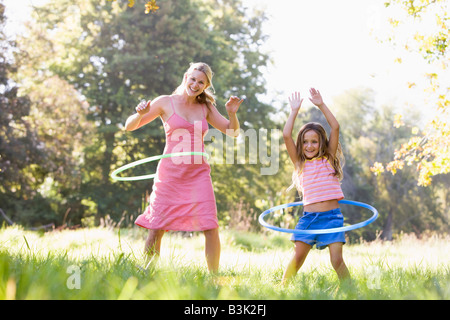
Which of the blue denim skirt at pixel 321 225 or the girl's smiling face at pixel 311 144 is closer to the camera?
the blue denim skirt at pixel 321 225

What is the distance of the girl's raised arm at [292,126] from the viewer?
151 inches

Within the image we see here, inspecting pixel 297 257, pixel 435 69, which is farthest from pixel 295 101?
pixel 435 69

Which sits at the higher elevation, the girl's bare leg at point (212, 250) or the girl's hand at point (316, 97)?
the girl's hand at point (316, 97)

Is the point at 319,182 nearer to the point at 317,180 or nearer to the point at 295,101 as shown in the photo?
the point at 317,180

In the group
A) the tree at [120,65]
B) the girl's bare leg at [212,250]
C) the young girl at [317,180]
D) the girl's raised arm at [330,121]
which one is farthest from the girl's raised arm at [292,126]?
the tree at [120,65]

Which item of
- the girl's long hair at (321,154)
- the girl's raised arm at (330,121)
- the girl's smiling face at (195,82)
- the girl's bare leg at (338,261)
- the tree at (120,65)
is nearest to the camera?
the girl's bare leg at (338,261)

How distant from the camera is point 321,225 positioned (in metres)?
3.76

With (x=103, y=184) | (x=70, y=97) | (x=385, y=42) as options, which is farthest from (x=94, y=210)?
(x=385, y=42)

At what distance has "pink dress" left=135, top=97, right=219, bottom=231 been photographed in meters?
4.06

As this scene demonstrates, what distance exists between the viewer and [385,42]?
22.6 feet

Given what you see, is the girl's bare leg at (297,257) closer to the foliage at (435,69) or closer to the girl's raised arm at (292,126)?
the girl's raised arm at (292,126)

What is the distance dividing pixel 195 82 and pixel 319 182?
1366 mm
